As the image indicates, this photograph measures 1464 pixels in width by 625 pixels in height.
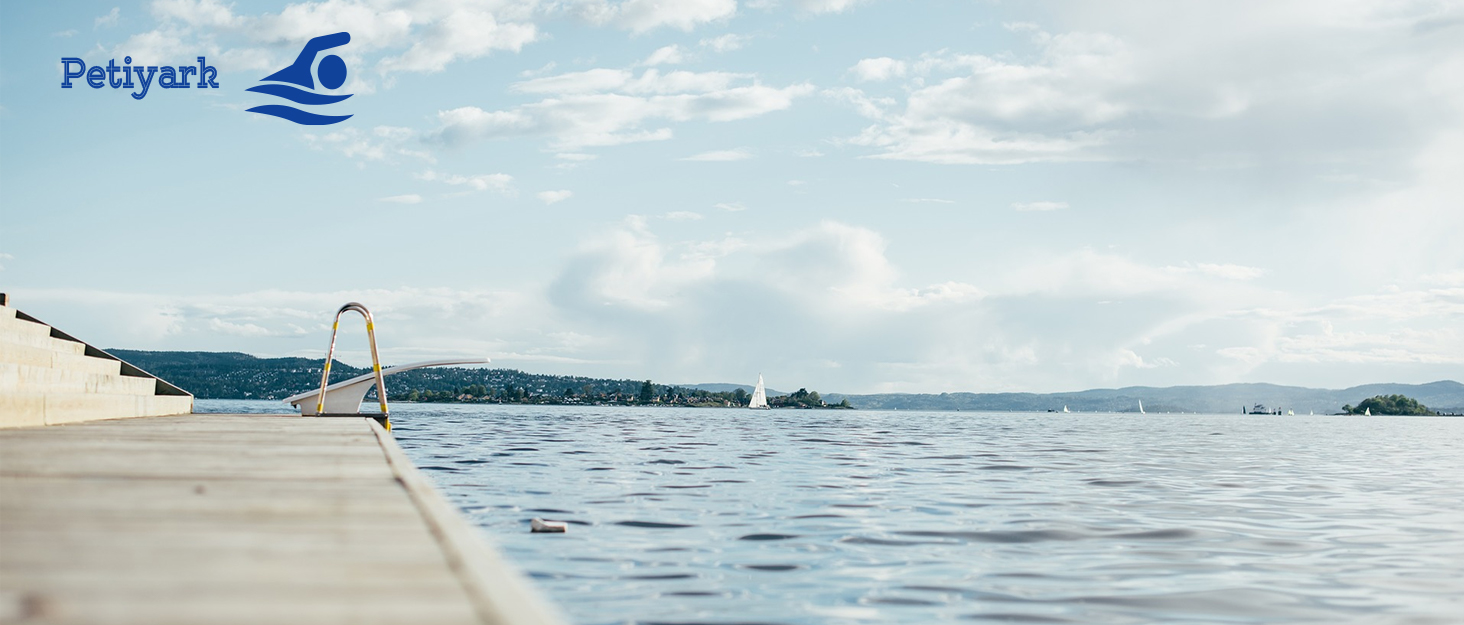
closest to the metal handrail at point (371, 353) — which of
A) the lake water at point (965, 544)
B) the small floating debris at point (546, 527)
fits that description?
the lake water at point (965, 544)

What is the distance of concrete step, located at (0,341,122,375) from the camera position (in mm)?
13148

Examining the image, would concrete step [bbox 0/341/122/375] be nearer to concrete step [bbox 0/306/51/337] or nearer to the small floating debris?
concrete step [bbox 0/306/51/337]

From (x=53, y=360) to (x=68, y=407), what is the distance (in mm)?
3193

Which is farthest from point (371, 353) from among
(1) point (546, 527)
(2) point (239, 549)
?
(2) point (239, 549)

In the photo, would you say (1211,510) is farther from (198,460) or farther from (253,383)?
(253,383)

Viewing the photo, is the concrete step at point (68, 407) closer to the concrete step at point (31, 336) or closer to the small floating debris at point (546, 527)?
the concrete step at point (31, 336)

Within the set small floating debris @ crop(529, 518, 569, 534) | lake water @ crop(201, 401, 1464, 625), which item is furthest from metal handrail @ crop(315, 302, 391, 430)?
small floating debris @ crop(529, 518, 569, 534)

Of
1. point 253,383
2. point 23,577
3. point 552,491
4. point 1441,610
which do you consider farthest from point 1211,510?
point 253,383

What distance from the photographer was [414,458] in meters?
21.0

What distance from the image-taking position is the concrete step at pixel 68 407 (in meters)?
10.7

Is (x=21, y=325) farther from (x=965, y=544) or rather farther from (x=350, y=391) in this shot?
(x=965, y=544)

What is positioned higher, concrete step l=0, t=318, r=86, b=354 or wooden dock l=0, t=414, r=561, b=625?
concrete step l=0, t=318, r=86, b=354

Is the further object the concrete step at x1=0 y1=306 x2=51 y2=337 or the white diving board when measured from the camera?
the white diving board

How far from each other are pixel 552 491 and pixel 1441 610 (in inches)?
402
